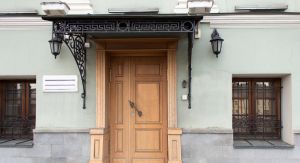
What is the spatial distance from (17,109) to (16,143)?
76 cm

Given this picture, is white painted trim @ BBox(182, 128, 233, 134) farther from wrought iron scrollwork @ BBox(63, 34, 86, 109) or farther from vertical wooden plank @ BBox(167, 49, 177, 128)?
wrought iron scrollwork @ BBox(63, 34, 86, 109)

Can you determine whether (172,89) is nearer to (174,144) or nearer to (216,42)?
(174,144)

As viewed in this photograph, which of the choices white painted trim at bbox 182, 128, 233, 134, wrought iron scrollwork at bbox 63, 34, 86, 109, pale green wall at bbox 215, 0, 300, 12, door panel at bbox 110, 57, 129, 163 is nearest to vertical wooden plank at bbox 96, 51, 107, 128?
wrought iron scrollwork at bbox 63, 34, 86, 109

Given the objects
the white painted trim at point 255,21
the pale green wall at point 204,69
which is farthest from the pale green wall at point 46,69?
the white painted trim at point 255,21

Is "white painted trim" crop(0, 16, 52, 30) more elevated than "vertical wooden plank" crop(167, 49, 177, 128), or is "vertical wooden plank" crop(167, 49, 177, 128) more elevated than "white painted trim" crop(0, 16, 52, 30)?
"white painted trim" crop(0, 16, 52, 30)

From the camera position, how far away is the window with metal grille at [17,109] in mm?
6227

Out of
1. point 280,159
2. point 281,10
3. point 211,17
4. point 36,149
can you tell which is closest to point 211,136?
point 280,159

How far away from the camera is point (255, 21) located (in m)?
5.66

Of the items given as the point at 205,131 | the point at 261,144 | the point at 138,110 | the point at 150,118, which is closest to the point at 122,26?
the point at 138,110

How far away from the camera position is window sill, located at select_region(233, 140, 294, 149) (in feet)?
18.2

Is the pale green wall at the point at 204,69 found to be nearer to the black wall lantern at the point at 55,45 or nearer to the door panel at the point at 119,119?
the black wall lantern at the point at 55,45

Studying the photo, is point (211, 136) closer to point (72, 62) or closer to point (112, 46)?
point (112, 46)

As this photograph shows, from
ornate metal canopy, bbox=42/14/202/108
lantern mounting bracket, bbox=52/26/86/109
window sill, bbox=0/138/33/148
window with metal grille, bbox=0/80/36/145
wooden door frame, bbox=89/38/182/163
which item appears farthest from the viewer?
window with metal grille, bbox=0/80/36/145

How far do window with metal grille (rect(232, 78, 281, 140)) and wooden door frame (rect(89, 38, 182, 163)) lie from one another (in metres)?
1.32
